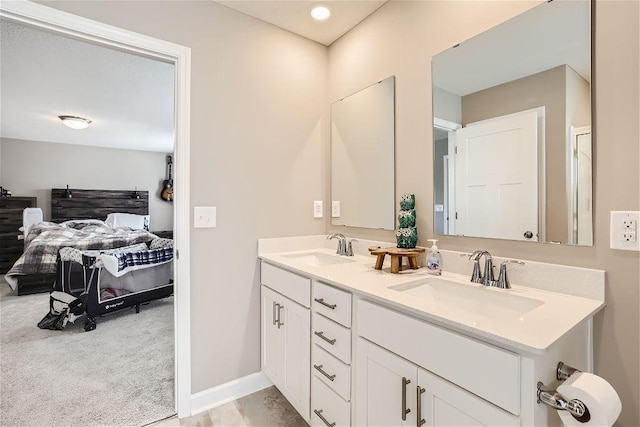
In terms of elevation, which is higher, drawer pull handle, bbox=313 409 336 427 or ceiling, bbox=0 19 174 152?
ceiling, bbox=0 19 174 152

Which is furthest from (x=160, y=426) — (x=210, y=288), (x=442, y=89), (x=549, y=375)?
(x=442, y=89)

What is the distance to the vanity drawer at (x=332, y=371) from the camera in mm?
1257

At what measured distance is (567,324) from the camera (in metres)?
0.84

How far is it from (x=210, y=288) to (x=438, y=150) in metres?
1.49

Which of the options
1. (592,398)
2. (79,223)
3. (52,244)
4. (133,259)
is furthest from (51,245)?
(592,398)

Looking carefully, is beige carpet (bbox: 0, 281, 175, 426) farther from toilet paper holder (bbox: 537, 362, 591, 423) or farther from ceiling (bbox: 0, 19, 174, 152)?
ceiling (bbox: 0, 19, 174, 152)

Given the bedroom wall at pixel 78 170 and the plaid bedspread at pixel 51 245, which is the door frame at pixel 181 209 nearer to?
the plaid bedspread at pixel 51 245

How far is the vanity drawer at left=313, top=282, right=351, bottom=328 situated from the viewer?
1.25m

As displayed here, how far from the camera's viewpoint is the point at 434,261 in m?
1.43

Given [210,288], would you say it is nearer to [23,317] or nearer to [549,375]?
[549,375]

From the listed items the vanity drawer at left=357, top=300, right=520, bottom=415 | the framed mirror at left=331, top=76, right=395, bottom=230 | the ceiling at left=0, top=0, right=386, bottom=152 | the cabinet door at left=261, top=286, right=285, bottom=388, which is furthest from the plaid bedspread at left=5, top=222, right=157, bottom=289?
the vanity drawer at left=357, top=300, right=520, bottom=415

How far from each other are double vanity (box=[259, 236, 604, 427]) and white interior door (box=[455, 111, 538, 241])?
6.7 inches

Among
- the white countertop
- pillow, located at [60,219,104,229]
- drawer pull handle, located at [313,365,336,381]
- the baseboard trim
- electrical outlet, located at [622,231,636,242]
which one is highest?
electrical outlet, located at [622,231,636,242]

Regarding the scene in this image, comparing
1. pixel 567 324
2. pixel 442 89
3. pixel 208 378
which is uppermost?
pixel 442 89
